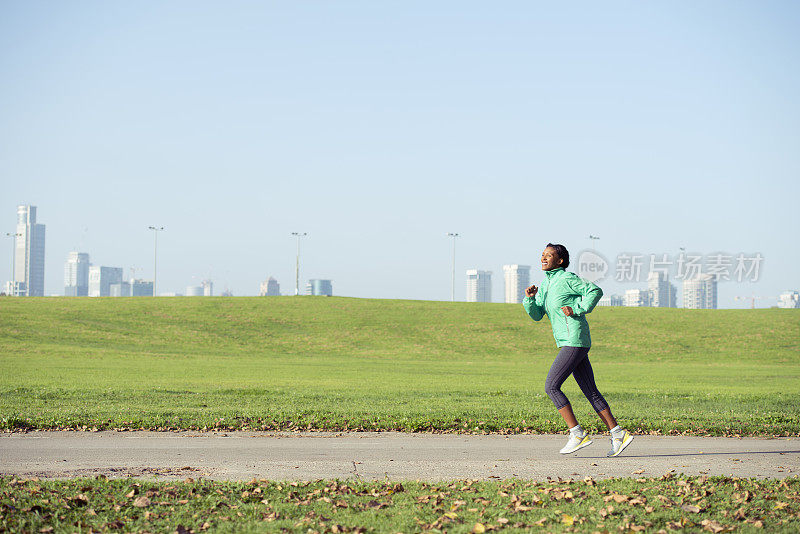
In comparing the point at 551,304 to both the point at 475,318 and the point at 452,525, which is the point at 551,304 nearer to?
the point at 452,525

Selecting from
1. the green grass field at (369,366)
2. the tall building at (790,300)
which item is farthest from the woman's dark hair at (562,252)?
the tall building at (790,300)

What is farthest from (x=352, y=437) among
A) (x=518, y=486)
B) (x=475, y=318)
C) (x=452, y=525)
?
(x=475, y=318)

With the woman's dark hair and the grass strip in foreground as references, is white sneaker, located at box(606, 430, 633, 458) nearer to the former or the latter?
the grass strip in foreground

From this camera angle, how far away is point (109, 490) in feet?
21.0

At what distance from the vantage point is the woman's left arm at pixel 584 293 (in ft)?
26.6

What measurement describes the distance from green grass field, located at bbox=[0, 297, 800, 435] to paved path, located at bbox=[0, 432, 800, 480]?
1.01 metres

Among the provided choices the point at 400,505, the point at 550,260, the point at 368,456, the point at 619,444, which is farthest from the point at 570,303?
the point at 400,505

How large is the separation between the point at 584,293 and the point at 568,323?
15.1 inches

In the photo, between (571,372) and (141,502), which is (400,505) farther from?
(571,372)

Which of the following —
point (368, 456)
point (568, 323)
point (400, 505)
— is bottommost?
point (368, 456)

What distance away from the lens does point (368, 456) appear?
8.73m

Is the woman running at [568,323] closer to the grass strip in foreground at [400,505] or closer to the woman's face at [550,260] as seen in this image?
the woman's face at [550,260]

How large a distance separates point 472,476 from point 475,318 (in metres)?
61.8

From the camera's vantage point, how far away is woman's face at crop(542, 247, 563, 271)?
862 centimetres
